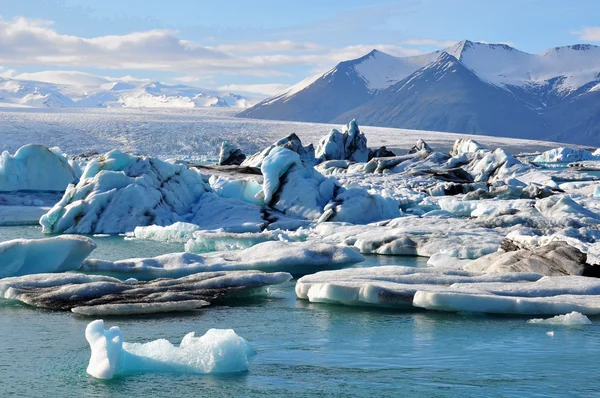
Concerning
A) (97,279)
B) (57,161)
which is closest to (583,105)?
(57,161)

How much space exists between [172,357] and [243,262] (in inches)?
216

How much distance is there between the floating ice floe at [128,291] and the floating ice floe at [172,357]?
7.71 ft

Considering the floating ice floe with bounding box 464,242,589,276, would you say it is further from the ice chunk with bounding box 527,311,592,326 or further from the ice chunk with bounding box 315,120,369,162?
the ice chunk with bounding box 315,120,369,162

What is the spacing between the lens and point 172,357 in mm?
6426

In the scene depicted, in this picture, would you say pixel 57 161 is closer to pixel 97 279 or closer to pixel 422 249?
pixel 422 249

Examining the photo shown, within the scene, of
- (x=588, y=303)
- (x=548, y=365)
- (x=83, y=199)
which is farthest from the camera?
(x=83, y=199)

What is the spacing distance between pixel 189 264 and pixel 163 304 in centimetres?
269

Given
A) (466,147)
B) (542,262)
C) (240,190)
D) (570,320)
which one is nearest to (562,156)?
(466,147)

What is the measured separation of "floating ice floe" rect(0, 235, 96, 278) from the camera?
431 inches

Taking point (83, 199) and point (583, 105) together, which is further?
point (583, 105)

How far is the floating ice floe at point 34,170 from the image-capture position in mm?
23422

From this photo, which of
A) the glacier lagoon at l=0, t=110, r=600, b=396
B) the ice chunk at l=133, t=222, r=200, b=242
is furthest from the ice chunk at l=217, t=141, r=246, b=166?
the glacier lagoon at l=0, t=110, r=600, b=396

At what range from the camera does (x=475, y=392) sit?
598 centimetres

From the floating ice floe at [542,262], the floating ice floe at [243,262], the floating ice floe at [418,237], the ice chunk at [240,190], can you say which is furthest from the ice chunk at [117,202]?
the floating ice floe at [542,262]
